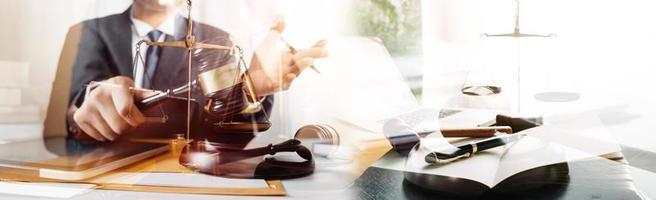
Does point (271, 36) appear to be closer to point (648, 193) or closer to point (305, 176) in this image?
point (305, 176)

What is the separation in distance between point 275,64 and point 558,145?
0.38 meters

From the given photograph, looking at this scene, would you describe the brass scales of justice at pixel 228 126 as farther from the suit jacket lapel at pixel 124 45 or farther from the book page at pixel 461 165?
the book page at pixel 461 165

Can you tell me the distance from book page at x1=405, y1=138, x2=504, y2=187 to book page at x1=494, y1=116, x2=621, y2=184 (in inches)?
0.4

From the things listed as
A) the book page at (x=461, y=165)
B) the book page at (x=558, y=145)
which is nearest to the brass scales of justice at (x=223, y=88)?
the book page at (x=461, y=165)

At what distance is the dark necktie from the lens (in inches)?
31.3

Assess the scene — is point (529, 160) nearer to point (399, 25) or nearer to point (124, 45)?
point (399, 25)

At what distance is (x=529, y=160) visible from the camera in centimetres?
67

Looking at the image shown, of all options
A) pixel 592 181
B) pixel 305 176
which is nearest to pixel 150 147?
pixel 305 176

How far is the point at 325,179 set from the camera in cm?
75

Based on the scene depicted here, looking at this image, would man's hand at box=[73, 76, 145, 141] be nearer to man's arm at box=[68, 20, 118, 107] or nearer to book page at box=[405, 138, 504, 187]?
man's arm at box=[68, 20, 118, 107]

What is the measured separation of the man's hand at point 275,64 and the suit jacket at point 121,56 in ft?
0.07

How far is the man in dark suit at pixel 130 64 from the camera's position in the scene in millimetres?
764

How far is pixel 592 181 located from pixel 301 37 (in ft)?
1.36

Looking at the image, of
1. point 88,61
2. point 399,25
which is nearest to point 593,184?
point 399,25
